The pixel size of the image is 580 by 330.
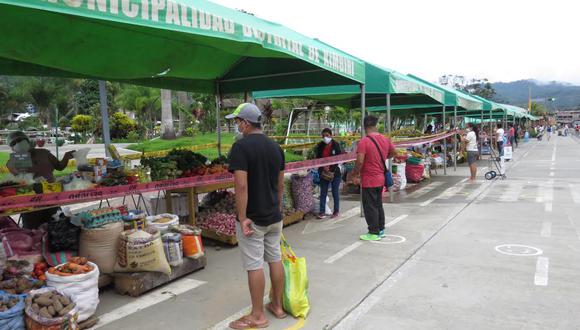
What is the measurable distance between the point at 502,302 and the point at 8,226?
536cm

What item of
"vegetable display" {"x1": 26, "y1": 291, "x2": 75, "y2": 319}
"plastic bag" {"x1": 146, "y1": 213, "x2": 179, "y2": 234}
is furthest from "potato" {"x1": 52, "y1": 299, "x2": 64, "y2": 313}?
"plastic bag" {"x1": 146, "y1": 213, "x2": 179, "y2": 234}

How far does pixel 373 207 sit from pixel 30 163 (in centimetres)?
485

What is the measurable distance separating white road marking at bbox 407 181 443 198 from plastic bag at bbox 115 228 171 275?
→ 7574 mm

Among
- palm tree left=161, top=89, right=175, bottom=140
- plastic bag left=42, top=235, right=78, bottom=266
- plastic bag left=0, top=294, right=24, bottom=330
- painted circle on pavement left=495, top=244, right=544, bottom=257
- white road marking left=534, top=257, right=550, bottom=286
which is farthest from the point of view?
palm tree left=161, top=89, right=175, bottom=140

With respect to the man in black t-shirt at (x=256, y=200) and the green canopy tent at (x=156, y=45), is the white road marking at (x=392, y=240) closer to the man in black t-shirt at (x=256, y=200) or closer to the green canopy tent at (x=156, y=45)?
the green canopy tent at (x=156, y=45)

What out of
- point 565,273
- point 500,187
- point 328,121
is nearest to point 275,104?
point 328,121

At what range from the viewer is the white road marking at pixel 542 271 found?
4.80 metres

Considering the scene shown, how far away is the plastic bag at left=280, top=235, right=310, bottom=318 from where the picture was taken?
3955 millimetres

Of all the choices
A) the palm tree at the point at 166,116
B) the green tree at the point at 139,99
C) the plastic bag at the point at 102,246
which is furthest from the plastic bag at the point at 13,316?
the green tree at the point at 139,99

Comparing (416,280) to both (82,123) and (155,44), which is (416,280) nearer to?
(155,44)

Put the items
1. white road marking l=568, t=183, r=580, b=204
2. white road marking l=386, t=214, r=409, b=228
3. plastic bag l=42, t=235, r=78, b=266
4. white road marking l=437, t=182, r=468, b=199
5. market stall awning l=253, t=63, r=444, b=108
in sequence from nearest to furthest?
plastic bag l=42, t=235, r=78, b=266
white road marking l=386, t=214, r=409, b=228
market stall awning l=253, t=63, r=444, b=108
white road marking l=568, t=183, r=580, b=204
white road marking l=437, t=182, r=468, b=199

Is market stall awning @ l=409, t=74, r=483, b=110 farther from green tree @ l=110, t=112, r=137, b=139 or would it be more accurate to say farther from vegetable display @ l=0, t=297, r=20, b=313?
green tree @ l=110, t=112, r=137, b=139

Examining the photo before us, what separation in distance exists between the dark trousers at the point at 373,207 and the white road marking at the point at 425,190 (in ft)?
14.7

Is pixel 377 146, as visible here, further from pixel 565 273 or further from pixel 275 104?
pixel 275 104
